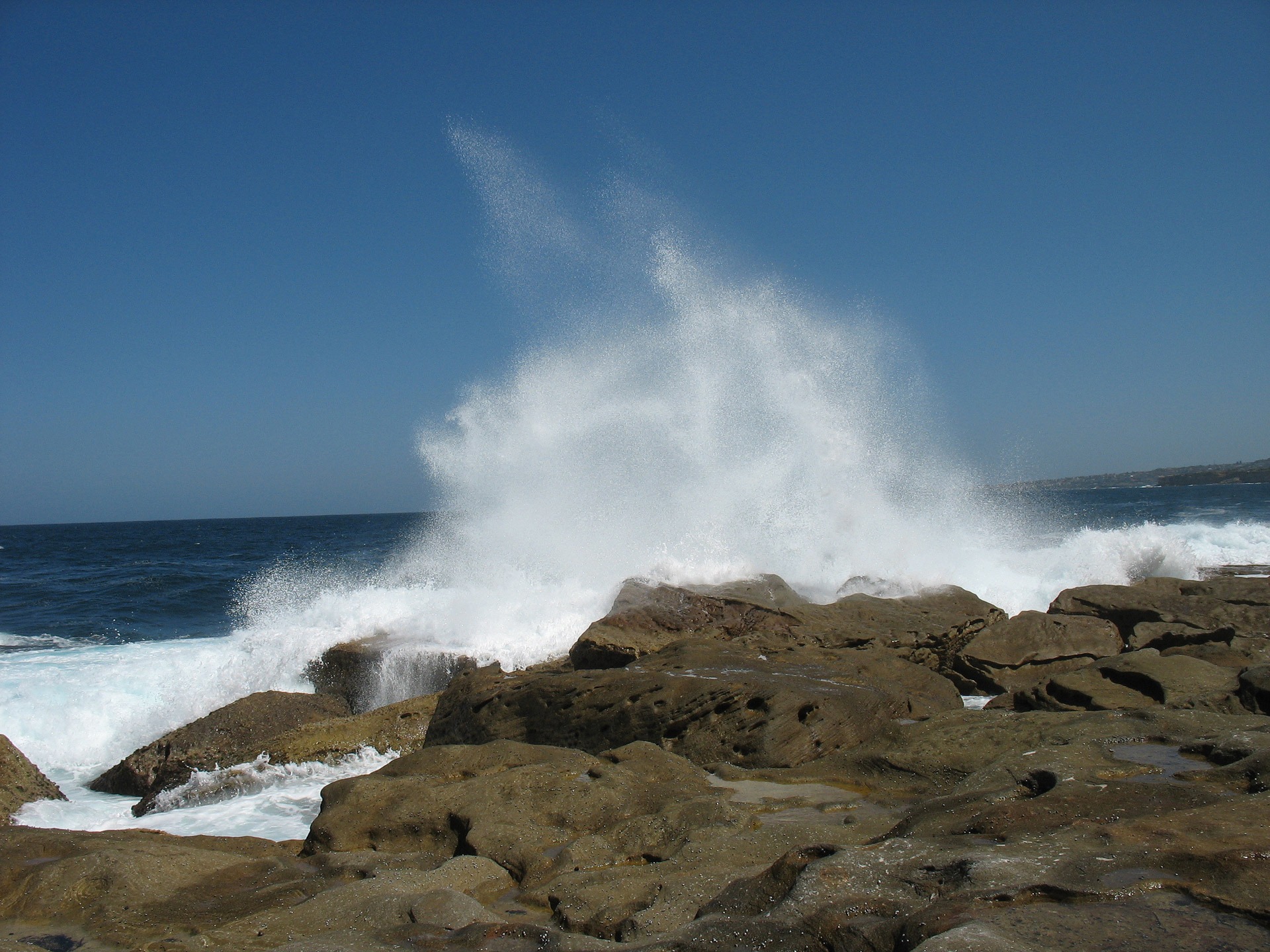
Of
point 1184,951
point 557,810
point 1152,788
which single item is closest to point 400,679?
point 557,810

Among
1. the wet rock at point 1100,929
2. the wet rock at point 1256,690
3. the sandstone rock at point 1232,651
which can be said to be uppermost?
the wet rock at point 1100,929

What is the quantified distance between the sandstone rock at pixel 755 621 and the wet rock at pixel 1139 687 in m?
2.51

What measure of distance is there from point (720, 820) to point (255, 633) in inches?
452

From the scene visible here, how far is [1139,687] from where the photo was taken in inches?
289

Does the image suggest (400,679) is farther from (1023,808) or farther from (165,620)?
(165,620)

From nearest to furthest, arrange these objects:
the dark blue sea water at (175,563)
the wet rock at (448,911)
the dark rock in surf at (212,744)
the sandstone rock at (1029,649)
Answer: the wet rock at (448,911) < the dark rock in surf at (212,744) < the sandstone rock at (1029,649) < the dark blue sea water at (175,563)

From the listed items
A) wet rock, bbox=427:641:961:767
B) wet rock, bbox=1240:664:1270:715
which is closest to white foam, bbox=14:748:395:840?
wet rock, bbox=427:641:961:767

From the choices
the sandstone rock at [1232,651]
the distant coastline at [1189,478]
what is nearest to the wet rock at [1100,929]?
the sandstone rock at [1232,651]

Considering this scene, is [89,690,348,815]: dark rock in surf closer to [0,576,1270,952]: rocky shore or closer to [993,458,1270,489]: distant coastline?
[0,576,1270,952]: rocky shore

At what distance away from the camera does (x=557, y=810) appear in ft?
16.1

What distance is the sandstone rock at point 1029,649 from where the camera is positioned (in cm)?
977

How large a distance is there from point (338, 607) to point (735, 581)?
6.97 m

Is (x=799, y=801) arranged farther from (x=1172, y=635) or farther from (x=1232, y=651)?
(x=1172, y=635)

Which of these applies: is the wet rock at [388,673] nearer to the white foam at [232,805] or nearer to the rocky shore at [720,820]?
the rocky shore at [720,820]
